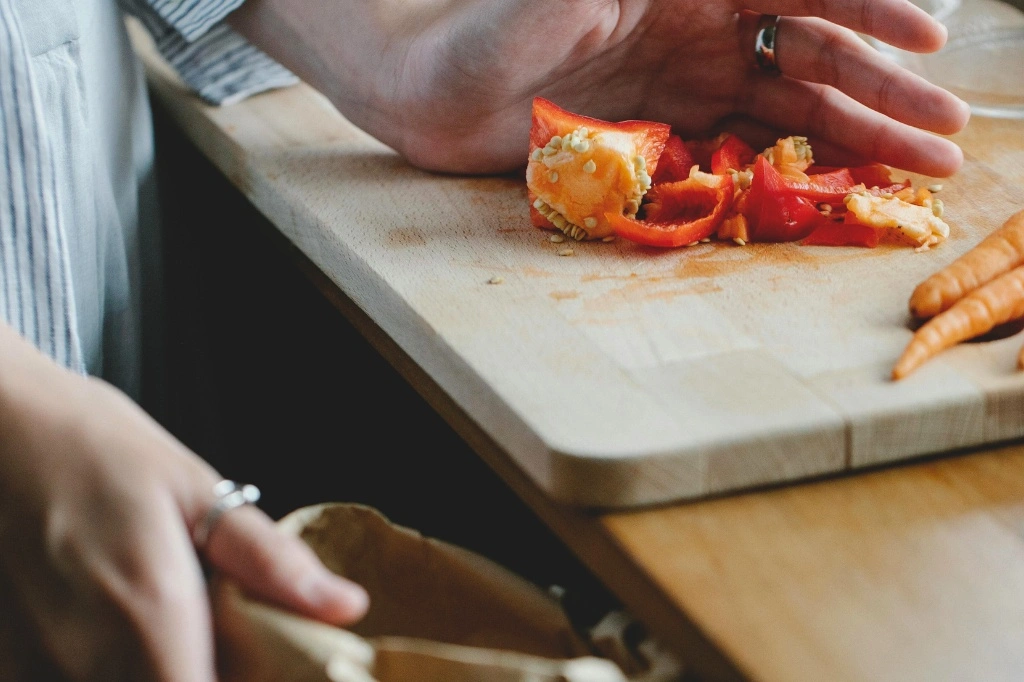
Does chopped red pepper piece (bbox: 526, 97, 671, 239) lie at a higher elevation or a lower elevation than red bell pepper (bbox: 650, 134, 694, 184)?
higher

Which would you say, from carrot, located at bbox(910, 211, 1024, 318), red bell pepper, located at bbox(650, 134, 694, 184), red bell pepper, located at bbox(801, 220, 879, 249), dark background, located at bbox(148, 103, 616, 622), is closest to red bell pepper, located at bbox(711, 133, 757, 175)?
red bell pepper, located at bbox(650, 134, 694, 184)

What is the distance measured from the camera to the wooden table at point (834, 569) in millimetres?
582

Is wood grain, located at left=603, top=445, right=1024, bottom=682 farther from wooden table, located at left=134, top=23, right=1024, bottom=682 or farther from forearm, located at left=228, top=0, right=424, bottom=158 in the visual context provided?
forearm, located at left=228, top=0, right=424, bottom=158

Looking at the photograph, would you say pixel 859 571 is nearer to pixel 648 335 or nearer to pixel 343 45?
pixel 648 335

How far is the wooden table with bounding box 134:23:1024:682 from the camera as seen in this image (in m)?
Answer: 0.58

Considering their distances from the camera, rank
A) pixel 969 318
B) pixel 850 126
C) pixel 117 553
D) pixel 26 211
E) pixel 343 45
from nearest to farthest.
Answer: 1. pixel 117 553
2. pixel 969 318
3. pixel 26 211
4. pixel 850 126
5. pixel 343 45

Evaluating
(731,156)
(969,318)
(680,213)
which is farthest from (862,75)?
(969,318)

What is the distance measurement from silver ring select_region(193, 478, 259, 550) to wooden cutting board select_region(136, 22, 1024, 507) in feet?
0.68

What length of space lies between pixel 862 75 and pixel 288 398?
893mm

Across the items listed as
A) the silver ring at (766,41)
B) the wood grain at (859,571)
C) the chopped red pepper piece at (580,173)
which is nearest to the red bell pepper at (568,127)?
the chopped red pepper piece at (580,173)

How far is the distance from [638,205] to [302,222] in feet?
1.16

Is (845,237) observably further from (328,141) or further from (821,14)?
(328,141)

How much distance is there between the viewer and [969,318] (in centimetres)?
83

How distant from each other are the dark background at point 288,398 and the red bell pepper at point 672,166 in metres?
0.37
